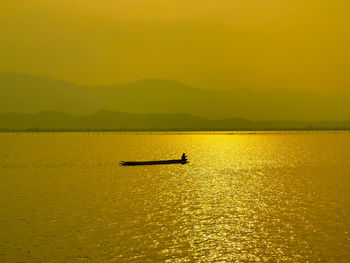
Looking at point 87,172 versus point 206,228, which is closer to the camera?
point 206,228

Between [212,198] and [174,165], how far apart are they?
1843 inches

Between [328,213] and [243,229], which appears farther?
[328,213]

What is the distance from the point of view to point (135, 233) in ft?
102

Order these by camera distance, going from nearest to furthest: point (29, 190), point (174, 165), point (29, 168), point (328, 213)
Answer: point (328, 213) → point (29, 190) → point (29, 168) → point (174, 165)

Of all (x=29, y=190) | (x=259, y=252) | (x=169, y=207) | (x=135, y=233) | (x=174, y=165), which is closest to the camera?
A: (x=259, y=252)

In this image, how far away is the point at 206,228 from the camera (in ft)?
106

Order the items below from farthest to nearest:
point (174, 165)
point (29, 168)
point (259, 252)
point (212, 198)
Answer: point (174, 165)
point (29, 168)
point (212, 198)
point (259, 252)

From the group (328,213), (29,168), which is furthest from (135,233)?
(29,168)

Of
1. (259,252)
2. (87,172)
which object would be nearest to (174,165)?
(87,172)

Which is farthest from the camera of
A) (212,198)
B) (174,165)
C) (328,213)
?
(174,165)

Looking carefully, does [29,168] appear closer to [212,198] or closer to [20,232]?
[212,198]

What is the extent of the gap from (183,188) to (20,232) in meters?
27.9

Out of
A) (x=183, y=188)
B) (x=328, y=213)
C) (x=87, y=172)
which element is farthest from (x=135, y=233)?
(x=87, y=172)

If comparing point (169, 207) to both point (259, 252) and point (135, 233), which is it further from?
point (259, 252)
